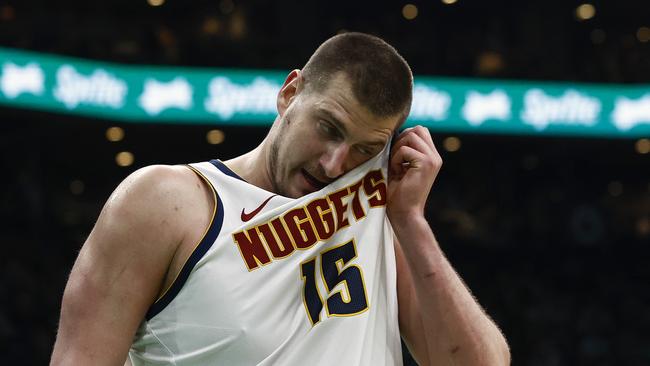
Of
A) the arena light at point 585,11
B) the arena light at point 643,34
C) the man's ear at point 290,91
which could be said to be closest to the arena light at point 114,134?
the arena light at point 585,11

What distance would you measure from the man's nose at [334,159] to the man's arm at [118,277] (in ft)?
1.19

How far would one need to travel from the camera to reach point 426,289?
2.38 m

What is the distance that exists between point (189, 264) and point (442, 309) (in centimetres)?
63

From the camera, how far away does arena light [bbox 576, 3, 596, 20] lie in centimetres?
1580

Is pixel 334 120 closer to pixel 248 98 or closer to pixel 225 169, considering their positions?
Result: pixel 225 169

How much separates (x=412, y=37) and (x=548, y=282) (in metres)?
4.25

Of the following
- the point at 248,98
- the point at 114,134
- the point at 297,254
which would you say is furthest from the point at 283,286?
the point at 114,134

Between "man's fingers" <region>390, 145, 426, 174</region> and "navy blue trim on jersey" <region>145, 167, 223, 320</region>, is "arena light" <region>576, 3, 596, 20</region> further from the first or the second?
"navy blue trim on jersey" <region>145, 167, 223, 320</region>

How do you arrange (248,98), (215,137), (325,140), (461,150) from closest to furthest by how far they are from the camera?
(325,140) → (248,98) → (215,137) → (461,150)

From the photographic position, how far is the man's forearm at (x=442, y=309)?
238cm

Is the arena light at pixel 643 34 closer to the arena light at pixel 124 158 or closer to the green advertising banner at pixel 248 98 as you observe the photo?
the green advertising banner at pixel 248 98

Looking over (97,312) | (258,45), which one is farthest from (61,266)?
(97,312)

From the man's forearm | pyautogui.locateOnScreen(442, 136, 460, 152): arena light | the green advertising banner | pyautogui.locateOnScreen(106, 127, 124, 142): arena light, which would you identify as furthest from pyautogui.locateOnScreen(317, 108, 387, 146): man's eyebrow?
pyautogui.locateOnScreen(442, 136, 460, 152): arena light

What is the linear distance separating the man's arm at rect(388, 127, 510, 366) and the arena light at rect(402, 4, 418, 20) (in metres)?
13.3
